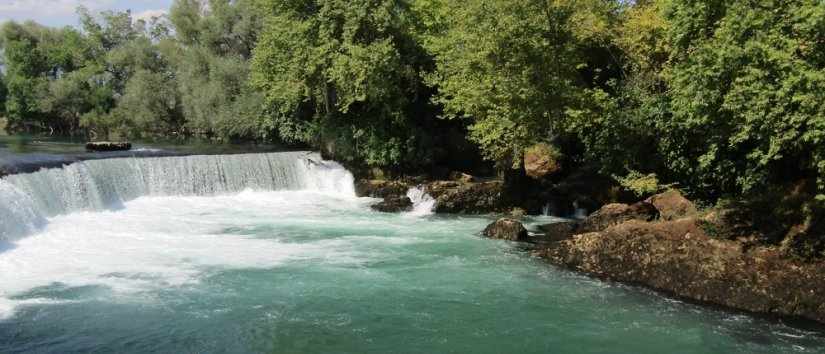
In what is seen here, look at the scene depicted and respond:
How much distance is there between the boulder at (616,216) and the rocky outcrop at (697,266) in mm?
2076

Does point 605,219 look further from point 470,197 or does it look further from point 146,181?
point 146,181

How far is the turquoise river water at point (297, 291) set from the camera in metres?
11.0

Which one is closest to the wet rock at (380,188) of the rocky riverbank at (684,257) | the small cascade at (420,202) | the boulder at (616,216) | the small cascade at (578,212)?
the small cascade at (420,202)

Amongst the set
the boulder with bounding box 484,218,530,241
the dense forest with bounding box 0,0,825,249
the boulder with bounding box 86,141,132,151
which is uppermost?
the dense forest with bounding box 0,0,825,249

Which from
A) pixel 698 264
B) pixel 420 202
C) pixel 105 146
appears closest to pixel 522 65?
pixel 420 202

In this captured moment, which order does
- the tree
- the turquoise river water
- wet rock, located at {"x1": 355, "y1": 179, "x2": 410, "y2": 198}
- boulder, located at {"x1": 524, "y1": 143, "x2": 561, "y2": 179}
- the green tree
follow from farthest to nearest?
the green tree < wet rock, located at {"x1": 355, "y1": 179, "x2": 410, "y2": 198} < boulder, located at {"x1": 524, "y1": 143, "x2": 561, "y2": 179} < the tree < the turquoise river water

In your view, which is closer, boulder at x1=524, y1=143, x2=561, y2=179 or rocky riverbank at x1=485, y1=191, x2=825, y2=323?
rocky riverbank at x1=485, y1=191, x2=825, y2=323

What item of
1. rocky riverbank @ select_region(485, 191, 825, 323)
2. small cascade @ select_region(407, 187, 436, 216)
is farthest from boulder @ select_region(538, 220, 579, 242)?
small cascade @ select_region(407, 187, 436, 216)

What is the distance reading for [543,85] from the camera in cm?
2144

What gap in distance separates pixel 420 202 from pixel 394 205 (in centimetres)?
112

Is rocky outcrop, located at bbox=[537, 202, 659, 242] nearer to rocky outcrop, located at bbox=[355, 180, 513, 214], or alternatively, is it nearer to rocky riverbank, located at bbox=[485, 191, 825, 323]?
rocky riverbank, located at bbox=[485, 191, 825, 323]

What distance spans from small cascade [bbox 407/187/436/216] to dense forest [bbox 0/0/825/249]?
2.66 metres

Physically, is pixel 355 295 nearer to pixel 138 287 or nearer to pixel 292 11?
pixel 138 287

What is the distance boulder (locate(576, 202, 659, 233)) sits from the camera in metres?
18.2
